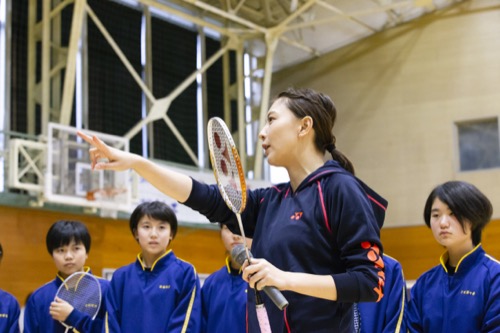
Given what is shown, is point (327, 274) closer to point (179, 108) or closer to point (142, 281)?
point (142, 281)

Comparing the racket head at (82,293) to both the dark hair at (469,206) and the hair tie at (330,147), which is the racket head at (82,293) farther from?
the hair tie at (330,147)

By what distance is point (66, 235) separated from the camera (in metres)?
6.91

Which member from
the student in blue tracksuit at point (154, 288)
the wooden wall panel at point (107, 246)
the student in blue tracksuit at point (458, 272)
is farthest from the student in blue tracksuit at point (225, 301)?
the wooden wall panel at point (107, 246)

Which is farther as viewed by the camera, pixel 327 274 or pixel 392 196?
pixel 392 196

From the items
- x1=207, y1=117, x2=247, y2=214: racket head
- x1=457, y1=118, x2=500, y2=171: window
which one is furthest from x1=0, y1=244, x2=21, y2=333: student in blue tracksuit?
x1=457, y1=118, x2=500, y2=171: window

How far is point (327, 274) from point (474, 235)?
7.99ft

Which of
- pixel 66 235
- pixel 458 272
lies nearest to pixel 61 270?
pixel 66 235

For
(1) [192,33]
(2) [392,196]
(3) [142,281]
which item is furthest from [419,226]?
(3) [142,281]

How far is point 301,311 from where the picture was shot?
303 centimetres

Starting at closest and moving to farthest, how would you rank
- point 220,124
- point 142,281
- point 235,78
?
point 220,124, point 142,281, point 235,78

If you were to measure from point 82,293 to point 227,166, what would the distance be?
3.53 meters

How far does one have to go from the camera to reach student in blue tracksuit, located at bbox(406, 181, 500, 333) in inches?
193

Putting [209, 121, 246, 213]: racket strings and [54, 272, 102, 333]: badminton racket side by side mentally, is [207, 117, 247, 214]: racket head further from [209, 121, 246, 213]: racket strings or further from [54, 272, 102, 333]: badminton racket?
[54, 272, 102, 333]: badminton racket

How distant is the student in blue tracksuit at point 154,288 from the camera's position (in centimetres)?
614
